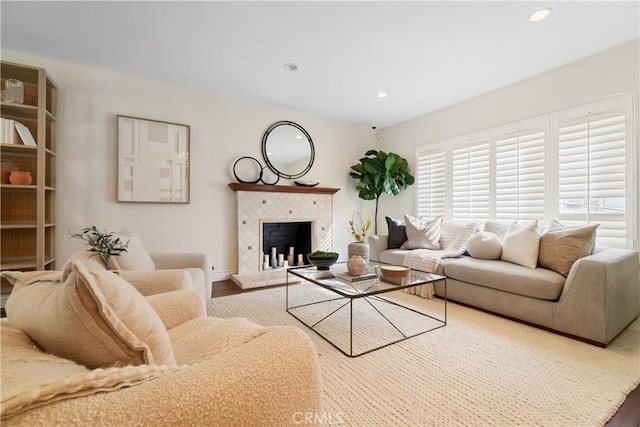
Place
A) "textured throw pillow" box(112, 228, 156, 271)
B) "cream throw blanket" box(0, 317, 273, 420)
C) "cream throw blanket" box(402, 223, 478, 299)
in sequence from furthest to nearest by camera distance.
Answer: "cream throw blanket" box(402, 223, 478, 299) < "textured throw pillow" box(112, 228, 156, 271) < "cream throw blanket" box(0, 317, 273, 420)

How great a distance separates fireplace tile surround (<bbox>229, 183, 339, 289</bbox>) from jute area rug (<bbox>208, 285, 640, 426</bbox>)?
5.32 ft

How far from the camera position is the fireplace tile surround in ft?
11.8

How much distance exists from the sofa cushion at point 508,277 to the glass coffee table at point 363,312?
0.41m

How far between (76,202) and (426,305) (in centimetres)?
386

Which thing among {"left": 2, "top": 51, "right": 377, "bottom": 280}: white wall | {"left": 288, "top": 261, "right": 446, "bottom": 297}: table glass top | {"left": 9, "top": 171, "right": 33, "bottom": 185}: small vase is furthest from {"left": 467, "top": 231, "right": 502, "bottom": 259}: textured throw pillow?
{"left": 9, "top": 171, "right": 33, "bottom": 185}: small vase

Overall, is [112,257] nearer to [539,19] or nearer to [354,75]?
[354,75]

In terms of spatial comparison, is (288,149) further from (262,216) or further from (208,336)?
(208,336)

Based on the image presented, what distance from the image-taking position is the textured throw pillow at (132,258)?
5.72 ft

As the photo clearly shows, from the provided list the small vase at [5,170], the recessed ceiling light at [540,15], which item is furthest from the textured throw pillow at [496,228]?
the small vase at [5,170]

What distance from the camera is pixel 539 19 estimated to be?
7.09 feet

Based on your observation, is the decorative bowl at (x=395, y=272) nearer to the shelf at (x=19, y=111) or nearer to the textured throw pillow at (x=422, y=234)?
the textured throw pillow at (x=422, y=234)

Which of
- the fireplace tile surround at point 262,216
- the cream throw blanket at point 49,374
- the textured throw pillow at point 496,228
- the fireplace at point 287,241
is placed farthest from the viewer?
the fireplace at point 287,241

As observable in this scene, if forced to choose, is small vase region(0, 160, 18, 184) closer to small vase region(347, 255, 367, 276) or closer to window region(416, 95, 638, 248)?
small vase region(347, 255, 367, 276)

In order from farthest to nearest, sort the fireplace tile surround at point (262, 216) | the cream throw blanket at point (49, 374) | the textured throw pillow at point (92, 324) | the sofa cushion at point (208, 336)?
the fireplace tile surround at point (262, 216)
the sofa cushion at point (208, 336)
the textured throw pillow at point (92, 324)
the cream throw blanket at point (49, 374)
